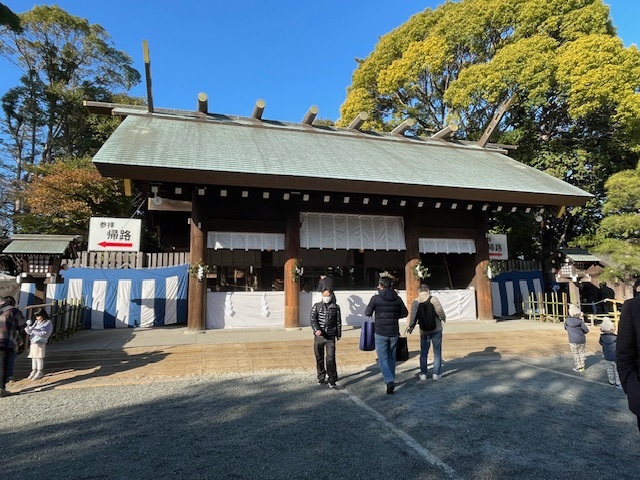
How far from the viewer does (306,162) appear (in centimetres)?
1070

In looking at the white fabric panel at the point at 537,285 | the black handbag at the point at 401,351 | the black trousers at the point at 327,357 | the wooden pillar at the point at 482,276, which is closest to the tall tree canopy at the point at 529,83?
the white fabric panel at the point at 537,285

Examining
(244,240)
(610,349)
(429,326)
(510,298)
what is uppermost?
(244,240)

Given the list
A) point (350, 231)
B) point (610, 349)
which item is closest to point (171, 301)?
point (350, 231)

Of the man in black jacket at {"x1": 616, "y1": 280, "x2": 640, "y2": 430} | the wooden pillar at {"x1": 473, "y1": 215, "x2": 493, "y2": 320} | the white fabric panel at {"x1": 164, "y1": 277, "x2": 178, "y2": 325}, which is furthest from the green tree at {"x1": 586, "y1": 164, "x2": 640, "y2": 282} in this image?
the white fabric panel at {"x1": 164, "y1": 277, "x2": 178, "y2": 325}

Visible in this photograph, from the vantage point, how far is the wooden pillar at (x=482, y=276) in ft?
41.4

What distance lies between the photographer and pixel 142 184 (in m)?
9.43

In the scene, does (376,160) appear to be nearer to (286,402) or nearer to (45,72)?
(286,402)

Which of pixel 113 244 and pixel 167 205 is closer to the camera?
pixel 167 205

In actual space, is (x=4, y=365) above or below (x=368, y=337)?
below

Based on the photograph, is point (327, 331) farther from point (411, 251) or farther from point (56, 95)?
point (56, 95)

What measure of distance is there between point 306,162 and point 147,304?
22.8 ft

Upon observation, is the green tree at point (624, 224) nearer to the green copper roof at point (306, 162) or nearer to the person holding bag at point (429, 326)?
the green copper roof at point (306, 162)

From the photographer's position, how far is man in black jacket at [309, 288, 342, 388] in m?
5.40

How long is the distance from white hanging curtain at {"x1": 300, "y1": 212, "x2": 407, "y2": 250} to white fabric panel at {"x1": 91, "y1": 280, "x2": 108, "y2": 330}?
260 inches
